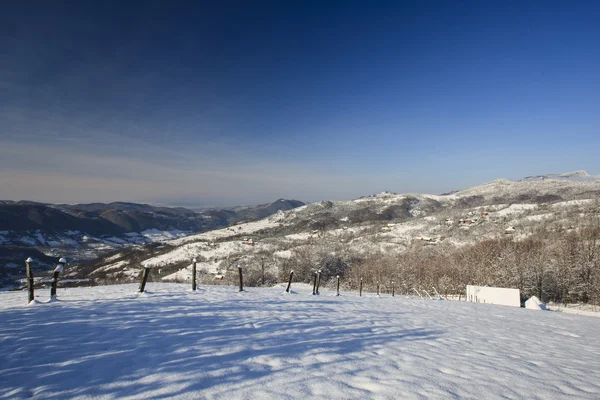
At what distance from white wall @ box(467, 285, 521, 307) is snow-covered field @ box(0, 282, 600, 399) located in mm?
21569

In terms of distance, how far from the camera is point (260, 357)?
507cm

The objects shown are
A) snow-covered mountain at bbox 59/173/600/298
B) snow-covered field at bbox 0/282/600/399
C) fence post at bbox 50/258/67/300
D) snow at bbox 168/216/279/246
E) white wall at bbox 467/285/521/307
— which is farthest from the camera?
snow at bbox 168/216/279/246

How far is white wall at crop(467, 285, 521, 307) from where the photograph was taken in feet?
86.9

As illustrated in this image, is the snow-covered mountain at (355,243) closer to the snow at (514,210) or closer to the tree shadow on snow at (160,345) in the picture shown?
the snow at (514,210)

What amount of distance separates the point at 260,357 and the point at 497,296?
102ft

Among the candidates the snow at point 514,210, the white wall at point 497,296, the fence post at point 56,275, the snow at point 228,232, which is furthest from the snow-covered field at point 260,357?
the snow at point 228,232

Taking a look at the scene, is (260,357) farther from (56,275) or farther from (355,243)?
(355,243)

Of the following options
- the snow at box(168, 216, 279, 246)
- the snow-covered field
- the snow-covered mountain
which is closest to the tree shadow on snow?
the snow-covered field

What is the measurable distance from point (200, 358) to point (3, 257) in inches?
7022

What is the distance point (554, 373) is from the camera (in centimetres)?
525

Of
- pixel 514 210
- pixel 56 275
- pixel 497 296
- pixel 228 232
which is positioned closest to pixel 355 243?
pixel 497 296

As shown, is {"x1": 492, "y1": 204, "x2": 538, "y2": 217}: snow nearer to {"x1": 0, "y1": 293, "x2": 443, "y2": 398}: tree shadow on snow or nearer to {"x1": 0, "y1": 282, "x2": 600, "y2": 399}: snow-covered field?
{"x1": 0, "y1": 282, "x2": 600, "y2": 399}: snow-covered field

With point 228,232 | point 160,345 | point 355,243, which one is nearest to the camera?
point 160,345

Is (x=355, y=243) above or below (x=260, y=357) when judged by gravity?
below
